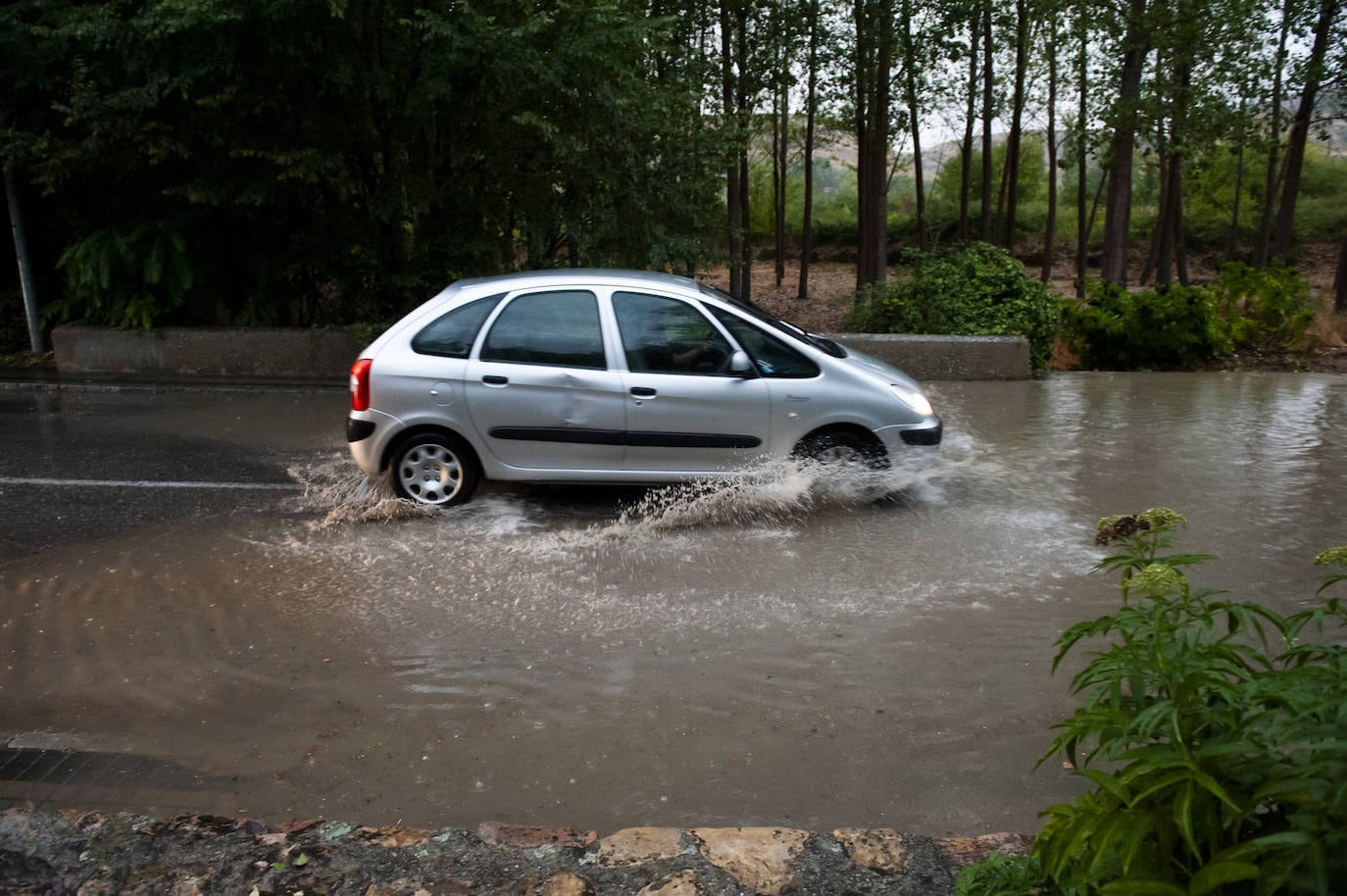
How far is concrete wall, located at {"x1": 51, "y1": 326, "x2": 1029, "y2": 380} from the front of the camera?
13242 millimetres

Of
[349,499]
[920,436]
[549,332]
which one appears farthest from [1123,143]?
[349,499]


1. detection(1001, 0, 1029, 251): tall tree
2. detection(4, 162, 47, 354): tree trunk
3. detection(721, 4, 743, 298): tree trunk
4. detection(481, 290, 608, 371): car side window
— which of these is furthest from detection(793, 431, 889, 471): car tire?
detection(1001, 0, 1029, 251): tall tree

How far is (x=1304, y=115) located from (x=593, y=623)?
1787 centimetres

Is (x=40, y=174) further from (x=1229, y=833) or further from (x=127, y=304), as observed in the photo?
(x=1229, y=833)

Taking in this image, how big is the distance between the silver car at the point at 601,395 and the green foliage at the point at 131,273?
6.95 meters

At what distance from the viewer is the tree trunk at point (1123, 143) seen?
16766 millimetres

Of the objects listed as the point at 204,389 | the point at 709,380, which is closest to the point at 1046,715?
the point at 709,380

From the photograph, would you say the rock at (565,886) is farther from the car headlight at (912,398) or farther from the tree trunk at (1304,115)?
the tree trunk at (1304,115)

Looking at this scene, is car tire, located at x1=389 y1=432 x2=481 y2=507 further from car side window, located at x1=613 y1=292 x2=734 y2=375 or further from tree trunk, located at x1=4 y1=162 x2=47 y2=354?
tree trunk, located at x1=4 y1=162 x2=47 y2=354

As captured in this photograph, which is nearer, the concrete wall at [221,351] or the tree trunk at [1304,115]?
the concrete wall at [221,351]

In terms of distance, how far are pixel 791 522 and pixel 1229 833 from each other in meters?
5.20

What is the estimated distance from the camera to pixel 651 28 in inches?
485

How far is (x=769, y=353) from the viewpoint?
7684mm

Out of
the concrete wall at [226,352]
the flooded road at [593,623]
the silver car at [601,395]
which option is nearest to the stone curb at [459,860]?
the flooded road at [593,623]
